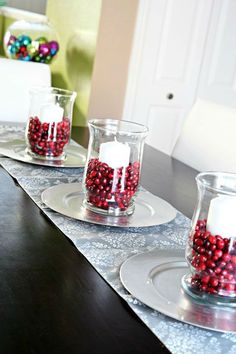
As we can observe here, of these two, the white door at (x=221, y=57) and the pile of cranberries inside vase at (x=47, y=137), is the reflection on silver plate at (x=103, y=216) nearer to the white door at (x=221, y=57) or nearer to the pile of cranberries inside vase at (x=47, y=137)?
the pile of cranberries inside vase at (x=47, y=137)

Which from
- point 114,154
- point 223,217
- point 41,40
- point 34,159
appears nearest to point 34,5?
point 41,40

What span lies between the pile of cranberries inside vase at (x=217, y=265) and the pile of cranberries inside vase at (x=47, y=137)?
702mm

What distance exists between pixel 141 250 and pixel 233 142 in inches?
37.2

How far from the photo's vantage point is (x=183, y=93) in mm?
3430

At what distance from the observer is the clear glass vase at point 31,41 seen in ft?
10.0

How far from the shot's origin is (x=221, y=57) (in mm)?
3352

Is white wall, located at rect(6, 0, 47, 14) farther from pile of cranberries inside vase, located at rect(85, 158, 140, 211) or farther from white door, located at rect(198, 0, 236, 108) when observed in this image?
pile of cranberries inside vase, located at rect(85, 158, 140, 211)

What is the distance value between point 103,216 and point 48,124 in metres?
0.40

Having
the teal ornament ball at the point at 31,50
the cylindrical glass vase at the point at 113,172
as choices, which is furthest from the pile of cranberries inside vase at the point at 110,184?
the teal ornament ball at the point at 31,50

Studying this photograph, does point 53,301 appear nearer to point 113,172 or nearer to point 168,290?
point 168,290

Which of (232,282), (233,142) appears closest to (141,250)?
(232,282)

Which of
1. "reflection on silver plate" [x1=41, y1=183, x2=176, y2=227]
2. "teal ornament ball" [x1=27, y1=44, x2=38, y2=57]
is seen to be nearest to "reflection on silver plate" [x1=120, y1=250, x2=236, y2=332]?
"reflection on silver plate" [x1=41, y1=183, x2=176, y2=227]

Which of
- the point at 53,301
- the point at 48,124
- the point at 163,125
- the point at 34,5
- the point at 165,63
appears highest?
the point at 34,5

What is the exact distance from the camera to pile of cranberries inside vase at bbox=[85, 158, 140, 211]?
1.10 metres
